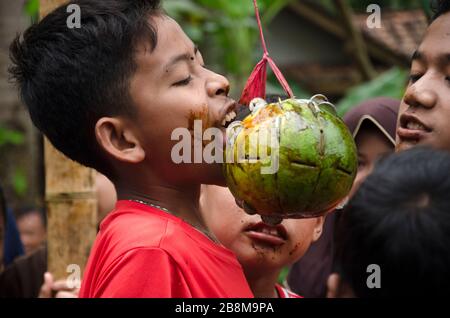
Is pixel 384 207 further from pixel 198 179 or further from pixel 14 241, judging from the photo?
pixel 14 241

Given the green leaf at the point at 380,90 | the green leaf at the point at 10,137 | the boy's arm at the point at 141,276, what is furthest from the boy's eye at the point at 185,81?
the green leaf at the point at 10,137

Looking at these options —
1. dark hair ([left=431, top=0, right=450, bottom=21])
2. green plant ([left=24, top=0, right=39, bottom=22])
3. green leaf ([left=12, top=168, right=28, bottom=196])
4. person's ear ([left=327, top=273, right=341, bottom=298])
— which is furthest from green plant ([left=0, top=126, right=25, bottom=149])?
dark hair ([left=431, top=0, right=450, bottom=21])

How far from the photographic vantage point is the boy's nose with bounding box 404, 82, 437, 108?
2.52 m

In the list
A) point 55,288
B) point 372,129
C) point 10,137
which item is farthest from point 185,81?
point 10,137

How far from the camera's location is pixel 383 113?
3955 millimetres

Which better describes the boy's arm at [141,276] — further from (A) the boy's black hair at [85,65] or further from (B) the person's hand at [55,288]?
(B) the person's hand at [55,288]

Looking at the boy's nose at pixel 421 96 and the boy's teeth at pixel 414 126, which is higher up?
the boy's nose at pixel 421 96

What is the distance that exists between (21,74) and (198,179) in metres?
0.71

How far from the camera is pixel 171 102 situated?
90.4 inches

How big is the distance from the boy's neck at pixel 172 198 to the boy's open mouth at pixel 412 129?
758 millimetres

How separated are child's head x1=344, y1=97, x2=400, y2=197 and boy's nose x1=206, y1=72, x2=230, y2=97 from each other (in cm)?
164

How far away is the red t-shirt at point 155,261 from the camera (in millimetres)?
1957

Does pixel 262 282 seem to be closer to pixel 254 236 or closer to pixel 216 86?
pixel 254 236

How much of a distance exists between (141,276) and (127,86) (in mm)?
668
